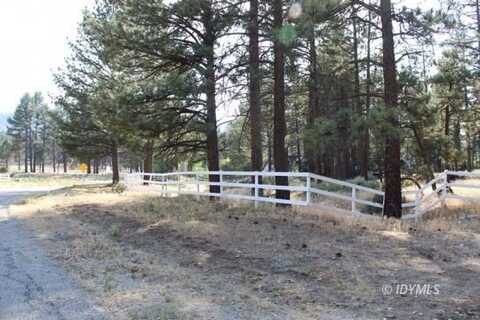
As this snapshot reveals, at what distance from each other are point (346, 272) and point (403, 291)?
3.07 feet

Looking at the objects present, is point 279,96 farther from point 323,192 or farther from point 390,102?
point 323,192

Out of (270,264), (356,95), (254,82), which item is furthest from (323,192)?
(254,82)

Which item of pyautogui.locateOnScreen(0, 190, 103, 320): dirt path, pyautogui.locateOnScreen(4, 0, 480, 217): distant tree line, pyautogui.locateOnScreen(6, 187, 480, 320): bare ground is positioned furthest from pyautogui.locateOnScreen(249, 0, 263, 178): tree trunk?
pyautogui.locateOnScreen(0, 190, 103, 320): dirt path

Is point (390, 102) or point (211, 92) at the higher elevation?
point (211, 92)

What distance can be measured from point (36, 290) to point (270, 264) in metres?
3.21

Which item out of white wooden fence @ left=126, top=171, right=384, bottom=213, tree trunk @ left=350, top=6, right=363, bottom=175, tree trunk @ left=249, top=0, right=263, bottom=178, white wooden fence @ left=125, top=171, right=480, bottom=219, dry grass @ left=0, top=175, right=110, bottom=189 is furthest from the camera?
dry grass @ left=0, top=175, right=110, bottom=189

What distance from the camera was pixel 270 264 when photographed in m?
6.82

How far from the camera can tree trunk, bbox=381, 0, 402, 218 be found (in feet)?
37.3

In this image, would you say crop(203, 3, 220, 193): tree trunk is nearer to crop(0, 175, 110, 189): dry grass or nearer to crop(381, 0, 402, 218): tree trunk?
crop(381, 0, 402, 218): tree trunk

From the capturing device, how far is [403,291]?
547 centimetres

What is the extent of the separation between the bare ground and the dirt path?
0.80 ft

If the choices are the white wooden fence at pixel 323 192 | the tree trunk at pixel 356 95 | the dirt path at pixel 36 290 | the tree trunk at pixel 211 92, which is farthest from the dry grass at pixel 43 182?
the dirt path at pixel 36 290

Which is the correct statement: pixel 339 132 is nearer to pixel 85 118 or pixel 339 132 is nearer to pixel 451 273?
pixel 451 273

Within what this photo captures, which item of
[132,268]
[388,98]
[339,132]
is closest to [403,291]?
[132,268]
